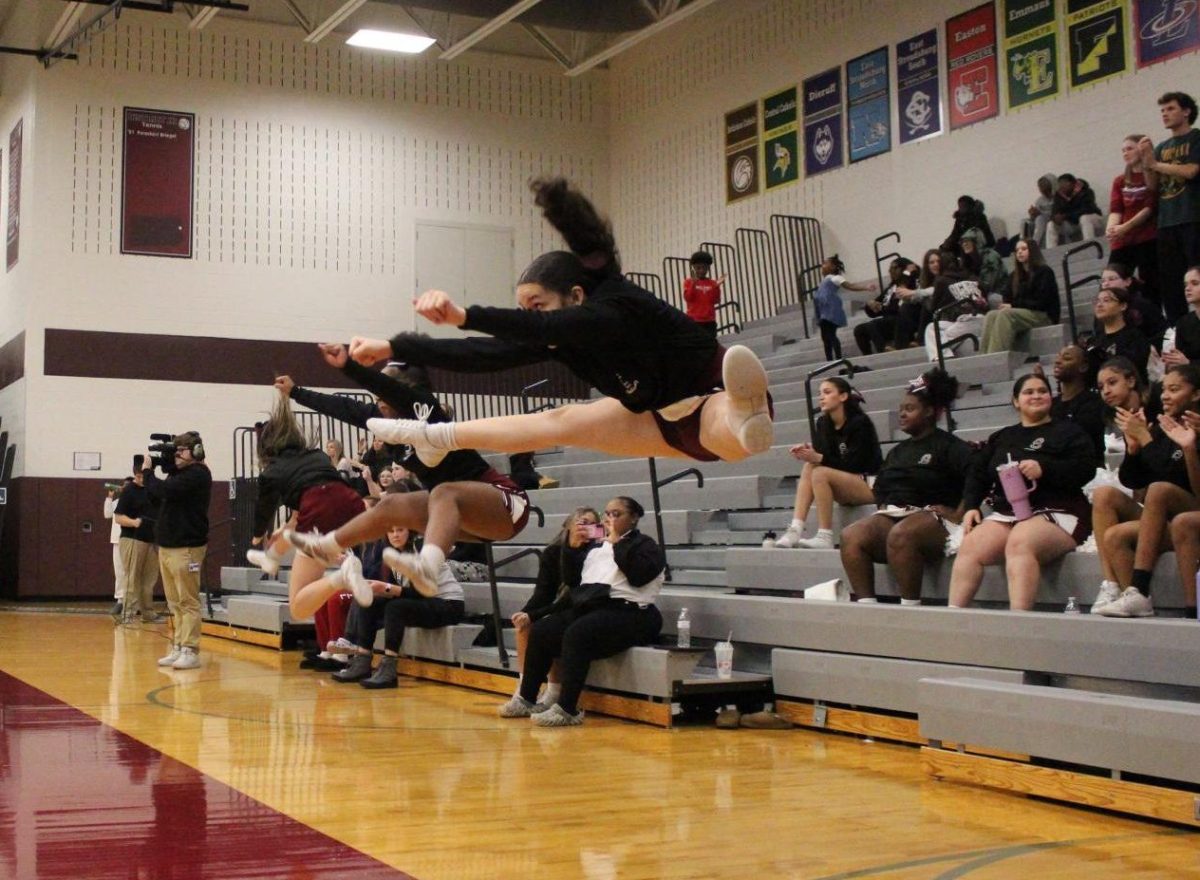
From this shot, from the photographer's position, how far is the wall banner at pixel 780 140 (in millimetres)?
16734

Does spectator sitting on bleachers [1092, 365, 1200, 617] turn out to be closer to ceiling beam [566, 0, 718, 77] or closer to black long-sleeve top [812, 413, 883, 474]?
black long-sleeve top [812, 413, 883, 474]

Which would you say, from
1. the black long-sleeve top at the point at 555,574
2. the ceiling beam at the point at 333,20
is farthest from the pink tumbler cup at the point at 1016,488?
the ceiling beam at the point at 333,20

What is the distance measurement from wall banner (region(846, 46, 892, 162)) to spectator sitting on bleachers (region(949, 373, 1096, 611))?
936cm

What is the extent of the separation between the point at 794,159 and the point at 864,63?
1530 millimetres

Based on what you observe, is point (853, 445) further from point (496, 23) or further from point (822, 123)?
point (496, 23)

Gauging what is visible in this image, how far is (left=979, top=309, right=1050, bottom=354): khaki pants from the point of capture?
10.3 meters

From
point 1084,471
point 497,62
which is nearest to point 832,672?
point 1084,471

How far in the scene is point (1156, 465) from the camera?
5.90 metres

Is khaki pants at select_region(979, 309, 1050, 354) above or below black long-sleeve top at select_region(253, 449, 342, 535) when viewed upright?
above

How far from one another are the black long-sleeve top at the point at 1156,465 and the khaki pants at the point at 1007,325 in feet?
14.1

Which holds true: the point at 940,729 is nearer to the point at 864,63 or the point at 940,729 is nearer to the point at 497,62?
the point at 864,63

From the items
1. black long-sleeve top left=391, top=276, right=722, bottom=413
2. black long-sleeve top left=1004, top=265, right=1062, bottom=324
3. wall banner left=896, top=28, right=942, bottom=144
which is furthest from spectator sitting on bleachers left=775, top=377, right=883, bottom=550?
wall banner left=896, top=28, right=942, bottom=144

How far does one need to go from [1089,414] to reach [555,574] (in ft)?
10.3

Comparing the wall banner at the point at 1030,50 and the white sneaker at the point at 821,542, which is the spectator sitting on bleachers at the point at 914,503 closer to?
the white sneaker at the point at 821,542
